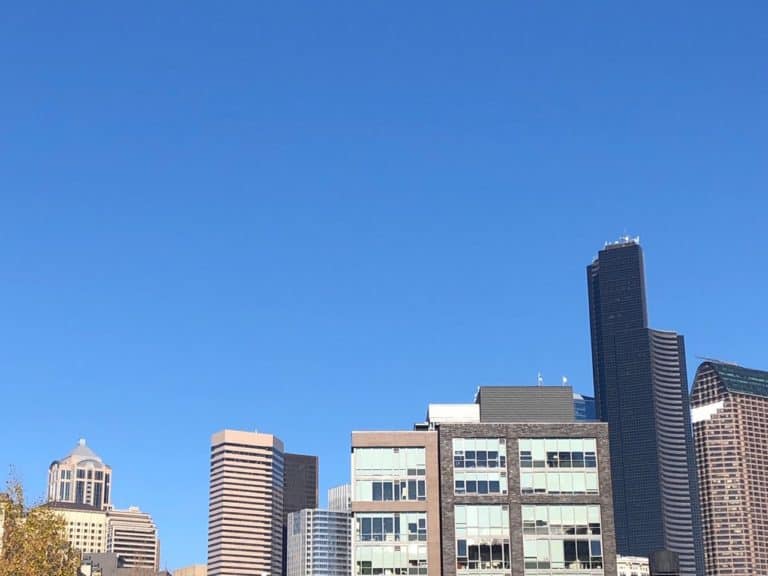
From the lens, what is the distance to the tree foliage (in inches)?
3108

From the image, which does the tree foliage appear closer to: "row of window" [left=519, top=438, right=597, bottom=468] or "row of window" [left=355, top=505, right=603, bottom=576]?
"row of window" [left=355, top=505, right=603, bottom=576]

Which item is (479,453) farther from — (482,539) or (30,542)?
(30,542)

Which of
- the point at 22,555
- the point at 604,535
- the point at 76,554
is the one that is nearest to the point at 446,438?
the point at 604,535

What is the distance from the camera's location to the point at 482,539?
112 meters

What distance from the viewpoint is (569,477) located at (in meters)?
114

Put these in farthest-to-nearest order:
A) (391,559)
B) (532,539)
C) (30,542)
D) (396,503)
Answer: (396,503) → (391,559) → (532,539) → (30,542)

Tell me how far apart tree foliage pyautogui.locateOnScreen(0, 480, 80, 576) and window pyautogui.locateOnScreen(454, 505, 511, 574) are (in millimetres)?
39245

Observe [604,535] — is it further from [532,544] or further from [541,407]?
[541,407]

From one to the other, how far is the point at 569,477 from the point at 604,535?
601 cm

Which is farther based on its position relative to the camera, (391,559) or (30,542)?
(391,559)

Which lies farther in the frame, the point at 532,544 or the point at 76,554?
the point at 532,544

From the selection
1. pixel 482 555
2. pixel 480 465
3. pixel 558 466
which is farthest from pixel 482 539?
pixel 558 466

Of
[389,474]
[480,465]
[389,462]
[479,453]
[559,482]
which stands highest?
[479,453]

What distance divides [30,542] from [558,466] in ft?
170
